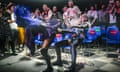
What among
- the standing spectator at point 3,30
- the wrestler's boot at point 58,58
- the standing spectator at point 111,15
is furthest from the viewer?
the standing spectator at point 3,30

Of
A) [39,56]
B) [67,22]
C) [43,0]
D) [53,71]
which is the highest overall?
[43,0]

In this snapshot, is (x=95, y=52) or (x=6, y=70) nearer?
(x=95, y=52)

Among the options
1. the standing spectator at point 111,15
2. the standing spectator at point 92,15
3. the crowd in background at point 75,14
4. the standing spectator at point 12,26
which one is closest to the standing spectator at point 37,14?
the crowd in background at point 75,14

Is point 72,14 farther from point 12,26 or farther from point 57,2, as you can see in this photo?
point 12,26

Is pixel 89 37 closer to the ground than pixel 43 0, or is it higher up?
closer to the ground

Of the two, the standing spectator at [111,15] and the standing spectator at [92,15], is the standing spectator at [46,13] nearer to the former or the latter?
the standing spectator at [92,15]

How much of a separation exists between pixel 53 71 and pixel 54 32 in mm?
641

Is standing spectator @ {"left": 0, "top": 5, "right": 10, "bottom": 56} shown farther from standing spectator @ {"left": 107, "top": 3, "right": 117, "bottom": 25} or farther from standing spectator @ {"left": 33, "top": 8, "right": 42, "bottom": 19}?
standing spectator @ {"left": 107, "top": 3, "right": 117, "bottom": 25}

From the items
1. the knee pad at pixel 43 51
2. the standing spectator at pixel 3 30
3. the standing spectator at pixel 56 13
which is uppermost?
the standing spectator at pixel 56 13

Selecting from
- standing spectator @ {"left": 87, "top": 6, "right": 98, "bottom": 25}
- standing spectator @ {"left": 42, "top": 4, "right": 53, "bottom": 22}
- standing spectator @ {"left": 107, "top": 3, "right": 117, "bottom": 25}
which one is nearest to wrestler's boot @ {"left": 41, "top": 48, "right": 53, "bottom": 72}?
standing spectator @ {"left": 42, "top": 4, "right": 53, "bottom": 22}

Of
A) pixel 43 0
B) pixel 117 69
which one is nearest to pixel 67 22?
pixel 43 0

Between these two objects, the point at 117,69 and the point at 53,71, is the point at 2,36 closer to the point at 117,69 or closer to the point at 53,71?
the point at 53,71

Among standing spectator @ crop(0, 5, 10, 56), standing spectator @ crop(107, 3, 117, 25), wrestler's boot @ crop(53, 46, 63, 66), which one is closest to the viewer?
standing spectator @ crop(107, 3, 117, 25)

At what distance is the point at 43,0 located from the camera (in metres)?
3.07
